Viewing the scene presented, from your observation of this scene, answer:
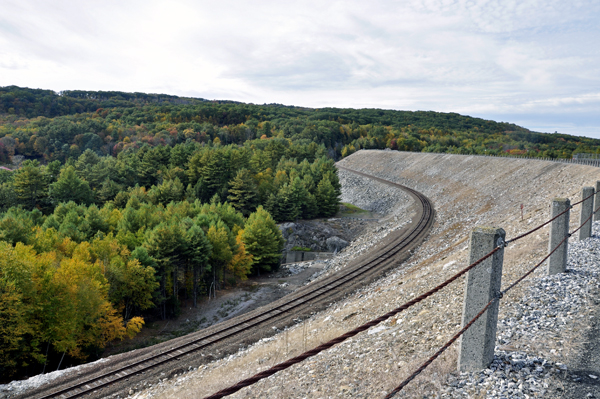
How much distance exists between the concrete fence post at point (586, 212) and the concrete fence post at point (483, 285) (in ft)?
34.3

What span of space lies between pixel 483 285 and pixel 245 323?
21278 mm

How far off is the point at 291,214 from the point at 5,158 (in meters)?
127

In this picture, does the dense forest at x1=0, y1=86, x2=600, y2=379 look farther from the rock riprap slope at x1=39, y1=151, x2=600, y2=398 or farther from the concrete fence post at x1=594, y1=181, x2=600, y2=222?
the concrete fence post at x1=594, y1=181, x2=600, y2=222

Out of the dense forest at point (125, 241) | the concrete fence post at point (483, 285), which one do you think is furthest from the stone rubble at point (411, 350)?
the dense forest at point (125, 241)

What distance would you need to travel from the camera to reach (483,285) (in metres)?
Result: 6.21

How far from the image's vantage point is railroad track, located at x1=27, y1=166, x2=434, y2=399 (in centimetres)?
1948

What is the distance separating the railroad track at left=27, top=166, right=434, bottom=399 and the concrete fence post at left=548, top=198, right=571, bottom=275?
1694 centimetres

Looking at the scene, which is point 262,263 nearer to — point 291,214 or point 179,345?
point 291,214

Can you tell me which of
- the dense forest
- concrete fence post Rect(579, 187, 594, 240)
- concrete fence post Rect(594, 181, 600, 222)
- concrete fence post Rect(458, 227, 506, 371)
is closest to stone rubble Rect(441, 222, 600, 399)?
concrete fence post Rect(458, 227, 506, 371)

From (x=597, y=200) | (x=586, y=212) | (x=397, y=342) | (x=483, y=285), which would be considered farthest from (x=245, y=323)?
(x=483, y=285)

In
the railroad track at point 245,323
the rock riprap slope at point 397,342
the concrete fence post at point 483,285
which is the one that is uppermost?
the concrete fence post at point 483,285

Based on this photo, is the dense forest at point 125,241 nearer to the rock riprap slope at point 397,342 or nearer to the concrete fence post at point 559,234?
the rock riprap slope at point 397,342

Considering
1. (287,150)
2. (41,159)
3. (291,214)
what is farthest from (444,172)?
(41,159)

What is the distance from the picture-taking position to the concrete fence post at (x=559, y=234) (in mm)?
10719
